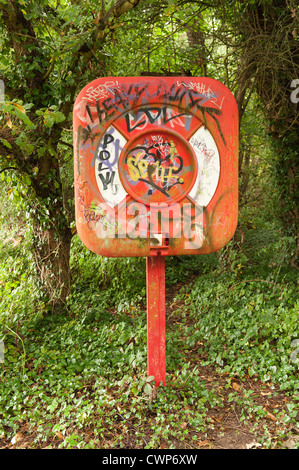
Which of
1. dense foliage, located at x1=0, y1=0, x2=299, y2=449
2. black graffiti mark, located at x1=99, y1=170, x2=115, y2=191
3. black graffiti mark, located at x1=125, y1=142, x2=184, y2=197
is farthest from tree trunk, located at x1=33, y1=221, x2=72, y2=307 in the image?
black graffiti mark, located at x1=125, y1=142, x2=184, y2=197

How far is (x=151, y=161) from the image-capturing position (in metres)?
2.58

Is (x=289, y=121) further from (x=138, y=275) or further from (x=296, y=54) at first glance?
(x=138, y=275)

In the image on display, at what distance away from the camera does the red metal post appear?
2.80m

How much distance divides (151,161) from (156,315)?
108 cm

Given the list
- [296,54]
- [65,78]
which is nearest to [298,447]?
[65,78]

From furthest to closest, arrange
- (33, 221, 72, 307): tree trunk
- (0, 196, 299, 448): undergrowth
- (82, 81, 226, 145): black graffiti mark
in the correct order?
1. (33, 221, 72, 307): tree trunk
2. (0, 196, 299, 448): undergrowth
3. (82, 81, 226, 145): black graffiti mark

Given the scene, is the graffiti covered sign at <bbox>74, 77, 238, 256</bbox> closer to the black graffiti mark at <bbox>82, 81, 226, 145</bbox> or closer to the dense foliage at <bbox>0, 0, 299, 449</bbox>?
the black graffiti mark at <bbox>82, 81, 226, 145</bbox>

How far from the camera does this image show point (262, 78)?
15.3 ft

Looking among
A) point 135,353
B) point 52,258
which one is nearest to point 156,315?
point 135,353

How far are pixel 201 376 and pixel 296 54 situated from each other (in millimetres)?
3531

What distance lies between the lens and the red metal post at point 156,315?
9.18ft

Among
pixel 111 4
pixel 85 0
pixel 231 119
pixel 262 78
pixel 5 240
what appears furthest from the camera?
pixel 5 240

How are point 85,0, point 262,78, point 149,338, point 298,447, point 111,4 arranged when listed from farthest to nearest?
point 262,78 → point 85,0 → point 111,4 → point 149,338 → point 298,447

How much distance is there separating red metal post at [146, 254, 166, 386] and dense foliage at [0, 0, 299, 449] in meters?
0.14
